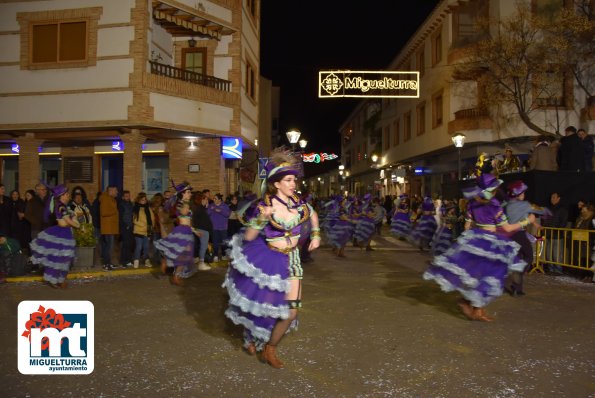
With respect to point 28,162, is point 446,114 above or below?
above

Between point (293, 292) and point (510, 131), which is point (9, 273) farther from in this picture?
point (510, 131)

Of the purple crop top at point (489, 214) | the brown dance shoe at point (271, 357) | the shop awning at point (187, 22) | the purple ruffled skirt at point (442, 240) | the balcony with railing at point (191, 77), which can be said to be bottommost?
the brown dance shoe at point (271, 357)

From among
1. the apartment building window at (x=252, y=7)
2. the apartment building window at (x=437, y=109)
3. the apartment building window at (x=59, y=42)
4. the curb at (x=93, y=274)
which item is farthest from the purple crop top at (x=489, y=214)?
the apartment building window at (x=437, y=109)

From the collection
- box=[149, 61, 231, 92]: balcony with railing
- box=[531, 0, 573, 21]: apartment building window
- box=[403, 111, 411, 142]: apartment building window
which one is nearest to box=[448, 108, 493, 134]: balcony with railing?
box=[531, 0, 573, 21]: apartment building window

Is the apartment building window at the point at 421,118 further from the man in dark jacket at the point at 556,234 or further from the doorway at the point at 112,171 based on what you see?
the man in dark jacket at the point at 556,234

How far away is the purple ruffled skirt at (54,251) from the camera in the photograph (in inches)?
376

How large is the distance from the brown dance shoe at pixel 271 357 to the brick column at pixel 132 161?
563 inches

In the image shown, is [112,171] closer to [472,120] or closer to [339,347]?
[472,120]

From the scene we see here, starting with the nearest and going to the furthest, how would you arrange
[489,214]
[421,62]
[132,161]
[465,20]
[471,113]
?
1. [489,214]
2. [132,161]
3. [471,113]
4. [465,20]
5. [421,62]

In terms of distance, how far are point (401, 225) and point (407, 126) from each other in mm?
18390

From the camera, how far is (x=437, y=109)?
30766 millimetres

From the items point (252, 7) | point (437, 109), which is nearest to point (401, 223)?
point (252, 7)

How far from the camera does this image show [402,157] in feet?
125

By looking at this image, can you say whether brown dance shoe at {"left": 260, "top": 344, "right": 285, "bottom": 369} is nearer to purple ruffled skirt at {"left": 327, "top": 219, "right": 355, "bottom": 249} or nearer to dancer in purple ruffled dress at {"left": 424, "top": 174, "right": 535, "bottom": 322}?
dancer in purple ruffled dress at {"left": 424, "top": 174, "right": 535, "bottom": 322}
